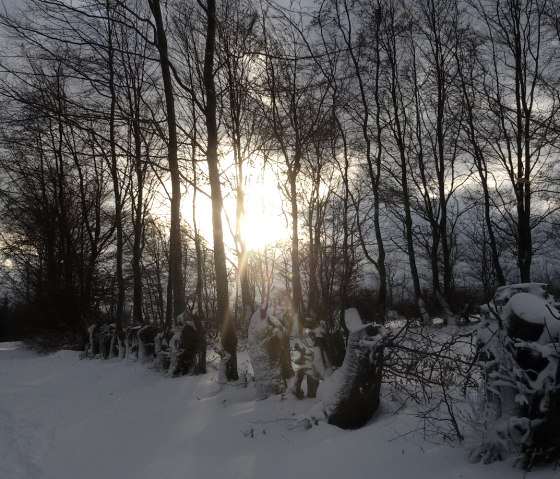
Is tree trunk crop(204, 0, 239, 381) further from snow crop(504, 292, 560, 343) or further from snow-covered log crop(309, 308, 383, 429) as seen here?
snow crop(504, 292, 560, 343)

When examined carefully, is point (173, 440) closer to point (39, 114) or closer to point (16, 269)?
point (39, 114)

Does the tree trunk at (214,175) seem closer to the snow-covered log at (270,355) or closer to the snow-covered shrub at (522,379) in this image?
the snow-covered log at (270,355)

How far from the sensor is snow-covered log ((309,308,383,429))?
4496 millimetres

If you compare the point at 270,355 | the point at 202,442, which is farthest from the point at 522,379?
the point at 270,355

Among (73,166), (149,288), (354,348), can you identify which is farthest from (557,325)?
(149,288)

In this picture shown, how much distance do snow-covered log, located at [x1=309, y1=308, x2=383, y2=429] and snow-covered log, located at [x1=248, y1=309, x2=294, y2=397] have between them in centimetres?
170

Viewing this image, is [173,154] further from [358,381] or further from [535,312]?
[535,312]

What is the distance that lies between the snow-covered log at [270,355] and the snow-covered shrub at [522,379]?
3.33 meters

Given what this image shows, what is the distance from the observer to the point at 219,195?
8930 millimetres

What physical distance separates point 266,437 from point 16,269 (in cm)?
3479

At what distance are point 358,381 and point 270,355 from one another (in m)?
2.01

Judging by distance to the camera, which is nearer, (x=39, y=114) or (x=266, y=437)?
(x=266, y=437)

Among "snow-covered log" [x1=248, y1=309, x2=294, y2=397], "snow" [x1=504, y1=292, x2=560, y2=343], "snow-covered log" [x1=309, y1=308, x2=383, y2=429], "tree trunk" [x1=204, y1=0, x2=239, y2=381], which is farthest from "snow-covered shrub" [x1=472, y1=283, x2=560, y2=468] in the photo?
"tree trunk" [x1=204, y1=0, x2=239, y2=381]

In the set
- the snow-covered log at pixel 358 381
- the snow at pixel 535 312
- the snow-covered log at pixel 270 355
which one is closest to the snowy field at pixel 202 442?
the snow-covered log at pixel 358 381
